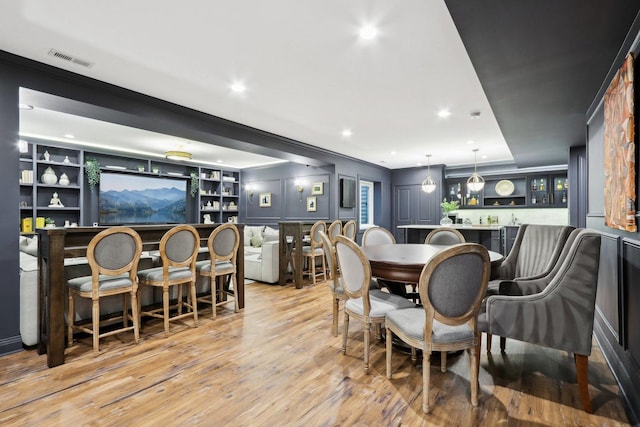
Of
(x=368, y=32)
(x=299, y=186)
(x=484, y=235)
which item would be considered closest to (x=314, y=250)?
(x=299, y=186)

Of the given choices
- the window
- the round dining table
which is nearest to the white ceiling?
the round dining table

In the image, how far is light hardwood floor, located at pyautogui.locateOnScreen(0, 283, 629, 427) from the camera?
1826 millimetres

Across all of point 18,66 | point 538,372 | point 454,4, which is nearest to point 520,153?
point 538,372

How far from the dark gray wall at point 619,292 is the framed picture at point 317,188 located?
210 inches

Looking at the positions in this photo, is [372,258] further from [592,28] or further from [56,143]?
[56,143]

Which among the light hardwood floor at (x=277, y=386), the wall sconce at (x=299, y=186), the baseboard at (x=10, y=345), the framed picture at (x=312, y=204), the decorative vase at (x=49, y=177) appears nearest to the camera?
the light hardwood floor at (x=277, y=386)

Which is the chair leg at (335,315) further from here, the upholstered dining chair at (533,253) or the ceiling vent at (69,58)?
the ceiling vent at (69,58)

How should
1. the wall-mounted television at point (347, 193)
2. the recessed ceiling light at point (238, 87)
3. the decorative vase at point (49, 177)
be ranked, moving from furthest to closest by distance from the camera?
the wall-mounted television at point (347, 193), the decorative vase at point (49, 177), the recessed ceiling light at point (238, 87)

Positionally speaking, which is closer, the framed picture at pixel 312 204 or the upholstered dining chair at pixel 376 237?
the upholstered dining chair at pixel 376 237

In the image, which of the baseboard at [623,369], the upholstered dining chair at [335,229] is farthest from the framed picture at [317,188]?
the baseboard at [623,369]

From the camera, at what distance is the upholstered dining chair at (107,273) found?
2.67 metres

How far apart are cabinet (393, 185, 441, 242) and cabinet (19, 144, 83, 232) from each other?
25.8ft

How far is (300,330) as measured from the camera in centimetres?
324

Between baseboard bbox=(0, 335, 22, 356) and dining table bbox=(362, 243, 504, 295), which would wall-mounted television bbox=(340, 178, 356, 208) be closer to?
dining table bbox=(362, 243, 504, 295)
